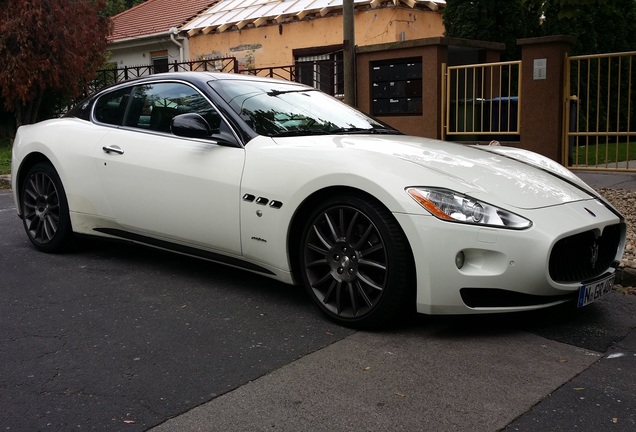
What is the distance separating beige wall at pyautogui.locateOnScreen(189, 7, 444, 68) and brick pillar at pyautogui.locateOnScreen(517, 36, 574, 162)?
6.86 meters

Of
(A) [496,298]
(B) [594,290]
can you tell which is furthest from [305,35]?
(A) [496,298]

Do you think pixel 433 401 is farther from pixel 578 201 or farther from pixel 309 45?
pixel 309 45

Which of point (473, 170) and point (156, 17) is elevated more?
point (156, 17)

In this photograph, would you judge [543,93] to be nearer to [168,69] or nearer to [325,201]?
[325,201]

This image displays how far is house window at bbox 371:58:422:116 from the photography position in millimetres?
12055

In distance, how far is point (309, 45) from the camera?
62.0 feet

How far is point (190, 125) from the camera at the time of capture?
450cm

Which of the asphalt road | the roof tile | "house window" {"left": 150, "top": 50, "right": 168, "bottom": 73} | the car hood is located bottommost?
the asphalt road

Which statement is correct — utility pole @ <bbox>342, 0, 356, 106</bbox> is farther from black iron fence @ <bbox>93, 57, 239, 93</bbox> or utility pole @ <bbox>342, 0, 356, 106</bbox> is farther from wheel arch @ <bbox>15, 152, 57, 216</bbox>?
black iron fence @ <bbox>93, 57, 239, 93</bbox>

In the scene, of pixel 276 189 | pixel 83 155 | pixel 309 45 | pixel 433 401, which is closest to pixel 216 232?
pixel 276 189

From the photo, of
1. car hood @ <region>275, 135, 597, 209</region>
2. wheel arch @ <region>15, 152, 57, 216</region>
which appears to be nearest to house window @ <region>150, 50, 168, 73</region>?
wheel arch @ <region>15, 152, 57, 216</region>

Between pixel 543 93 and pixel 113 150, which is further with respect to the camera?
pixel 543 93

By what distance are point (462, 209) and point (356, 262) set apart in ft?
2.19

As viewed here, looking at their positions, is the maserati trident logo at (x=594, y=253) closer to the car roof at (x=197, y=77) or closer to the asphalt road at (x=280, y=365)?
the asphalt road at (x=280, y=365)
